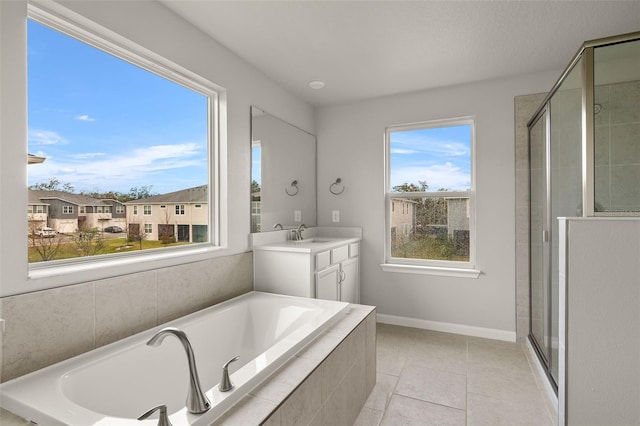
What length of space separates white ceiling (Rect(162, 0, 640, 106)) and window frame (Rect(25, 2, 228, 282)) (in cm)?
36

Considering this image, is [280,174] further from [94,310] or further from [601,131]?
[601,131]

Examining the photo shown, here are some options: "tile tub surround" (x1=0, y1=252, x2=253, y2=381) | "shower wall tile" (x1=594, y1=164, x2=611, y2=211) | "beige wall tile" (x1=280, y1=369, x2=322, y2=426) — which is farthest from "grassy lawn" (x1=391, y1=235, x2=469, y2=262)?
"beige wall tile" (x1=280, y1=369, x2=322, y2=426)

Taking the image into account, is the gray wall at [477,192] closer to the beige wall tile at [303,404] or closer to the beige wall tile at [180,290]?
the beige wall tile at [180,290]

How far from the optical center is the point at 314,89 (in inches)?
129

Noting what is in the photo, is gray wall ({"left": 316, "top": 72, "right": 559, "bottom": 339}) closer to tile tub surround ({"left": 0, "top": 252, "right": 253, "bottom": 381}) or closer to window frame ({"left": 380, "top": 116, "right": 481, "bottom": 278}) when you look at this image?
window frame ({"left": 380, "top": 116, "right": 481, "bottom": 278})

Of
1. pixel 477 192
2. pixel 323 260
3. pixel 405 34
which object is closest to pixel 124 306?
pixel 323 260

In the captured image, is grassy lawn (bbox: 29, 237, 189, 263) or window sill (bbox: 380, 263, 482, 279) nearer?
grassy lawn (bbox: 29, 237, 189, 263)

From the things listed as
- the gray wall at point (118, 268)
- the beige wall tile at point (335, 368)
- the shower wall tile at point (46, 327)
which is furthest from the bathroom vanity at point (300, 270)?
the shower wall tile at point (46, 327)

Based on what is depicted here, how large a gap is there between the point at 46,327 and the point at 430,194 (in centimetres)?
310

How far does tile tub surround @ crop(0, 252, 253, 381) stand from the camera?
1.32m

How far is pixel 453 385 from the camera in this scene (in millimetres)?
2266

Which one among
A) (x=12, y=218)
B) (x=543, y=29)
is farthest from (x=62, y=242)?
(x=543, y=29)

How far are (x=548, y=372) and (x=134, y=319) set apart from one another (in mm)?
2586

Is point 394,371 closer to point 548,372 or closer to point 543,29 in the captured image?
point 548,372
